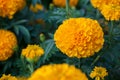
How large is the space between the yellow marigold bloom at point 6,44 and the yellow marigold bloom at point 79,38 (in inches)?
11.8

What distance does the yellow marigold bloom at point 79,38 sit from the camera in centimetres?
136

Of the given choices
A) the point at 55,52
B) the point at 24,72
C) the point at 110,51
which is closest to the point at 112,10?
the point at 110,51

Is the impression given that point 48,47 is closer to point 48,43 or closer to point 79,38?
point 48,43

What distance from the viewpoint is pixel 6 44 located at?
5.32ft

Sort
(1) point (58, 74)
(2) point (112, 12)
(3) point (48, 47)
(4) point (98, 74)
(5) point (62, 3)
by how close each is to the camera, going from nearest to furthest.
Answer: (1) point (58, 74)
(4) point (98, 74)
(2) point (112, 12)
(3) point (48, 47)
(5) point (62, 3)

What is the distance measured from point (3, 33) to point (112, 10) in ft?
1.66

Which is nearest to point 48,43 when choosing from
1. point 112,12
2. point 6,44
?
point 6,44

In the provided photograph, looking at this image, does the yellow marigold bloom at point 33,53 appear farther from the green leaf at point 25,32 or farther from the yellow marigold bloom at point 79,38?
the green leaf at point 25,32

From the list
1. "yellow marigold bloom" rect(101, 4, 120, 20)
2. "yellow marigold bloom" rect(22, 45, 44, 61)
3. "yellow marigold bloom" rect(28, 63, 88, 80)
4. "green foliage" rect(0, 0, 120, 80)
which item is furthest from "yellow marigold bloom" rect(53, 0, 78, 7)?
"yellow marigold bloom" rect(28, 63, 88, 80)

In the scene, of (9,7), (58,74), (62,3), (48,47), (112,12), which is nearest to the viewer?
(58,74)

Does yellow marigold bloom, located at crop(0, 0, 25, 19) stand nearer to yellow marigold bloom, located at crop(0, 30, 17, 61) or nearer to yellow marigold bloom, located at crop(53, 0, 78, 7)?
yellow marigold bloom, located at crop(0, 30, 17, 61)

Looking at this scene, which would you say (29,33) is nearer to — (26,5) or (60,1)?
(26,5)

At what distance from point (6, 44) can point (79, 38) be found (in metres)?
0.39

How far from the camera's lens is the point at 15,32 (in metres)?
1.77
